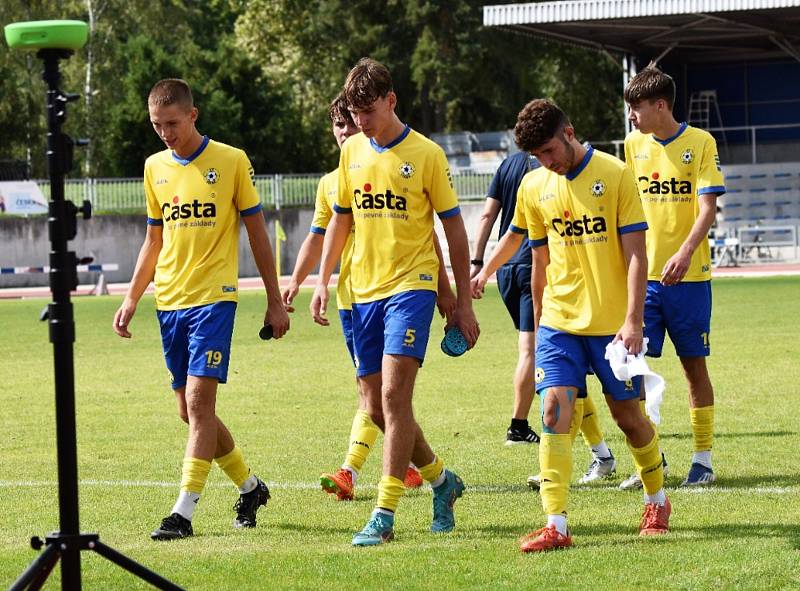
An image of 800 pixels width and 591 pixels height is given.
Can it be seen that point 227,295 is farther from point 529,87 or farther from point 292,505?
point 529,87

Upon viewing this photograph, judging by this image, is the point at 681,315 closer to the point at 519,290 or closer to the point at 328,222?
the point at 519,290

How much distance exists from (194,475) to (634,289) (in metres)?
2.33

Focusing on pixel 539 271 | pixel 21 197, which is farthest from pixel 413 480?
pixel 21 197

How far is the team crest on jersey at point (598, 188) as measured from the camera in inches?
266

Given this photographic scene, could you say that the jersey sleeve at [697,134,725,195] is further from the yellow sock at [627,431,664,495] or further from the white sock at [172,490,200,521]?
the white sock at [172,490,200,521]

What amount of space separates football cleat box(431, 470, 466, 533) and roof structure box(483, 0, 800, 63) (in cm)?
3334

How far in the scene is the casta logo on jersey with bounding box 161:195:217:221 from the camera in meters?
7.37

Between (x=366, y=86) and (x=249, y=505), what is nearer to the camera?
(x=366, y=86)

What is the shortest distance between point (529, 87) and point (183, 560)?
52875 millimetres

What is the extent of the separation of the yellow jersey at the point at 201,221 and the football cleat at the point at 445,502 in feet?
4.58

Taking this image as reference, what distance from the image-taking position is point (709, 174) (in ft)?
27.9

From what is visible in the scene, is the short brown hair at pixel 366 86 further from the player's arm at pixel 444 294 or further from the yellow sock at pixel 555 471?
the yellow sock at pixel 555 471

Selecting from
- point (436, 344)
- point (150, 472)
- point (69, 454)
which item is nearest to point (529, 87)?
point (436, 344)

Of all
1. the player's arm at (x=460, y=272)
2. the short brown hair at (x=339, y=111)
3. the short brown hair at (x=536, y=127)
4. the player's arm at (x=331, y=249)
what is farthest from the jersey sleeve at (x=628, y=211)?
the short brown hair at (x=339, y=111)
